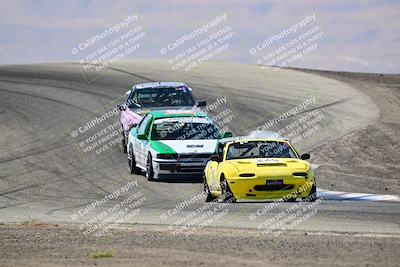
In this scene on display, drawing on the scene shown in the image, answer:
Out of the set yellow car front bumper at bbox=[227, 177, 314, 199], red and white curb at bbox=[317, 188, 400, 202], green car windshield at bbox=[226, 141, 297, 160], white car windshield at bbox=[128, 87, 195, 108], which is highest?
white car windshield at bbox=[128, 87, 195, 108]

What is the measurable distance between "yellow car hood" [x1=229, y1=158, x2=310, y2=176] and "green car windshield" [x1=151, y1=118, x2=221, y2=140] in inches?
183

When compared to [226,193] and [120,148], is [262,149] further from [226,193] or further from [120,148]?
[120,148]

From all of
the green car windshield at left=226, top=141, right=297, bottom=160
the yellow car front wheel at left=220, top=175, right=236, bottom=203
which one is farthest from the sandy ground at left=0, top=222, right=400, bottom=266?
the green car windshield at left=226, top=141, right=297, bottom=160

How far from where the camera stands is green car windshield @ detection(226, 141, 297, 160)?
774 inches

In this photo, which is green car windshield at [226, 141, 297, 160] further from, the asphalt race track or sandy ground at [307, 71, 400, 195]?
sandy ground at [307, 71, 400, 195]

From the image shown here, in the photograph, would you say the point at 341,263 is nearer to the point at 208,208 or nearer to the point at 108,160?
the point at 208,208

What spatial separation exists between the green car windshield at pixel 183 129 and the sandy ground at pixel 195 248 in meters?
8.67

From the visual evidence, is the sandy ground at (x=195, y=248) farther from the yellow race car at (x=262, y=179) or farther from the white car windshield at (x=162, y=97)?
the white car windshield at (x=162, y=97)

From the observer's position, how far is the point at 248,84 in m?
44.5

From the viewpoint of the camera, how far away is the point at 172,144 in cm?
2336

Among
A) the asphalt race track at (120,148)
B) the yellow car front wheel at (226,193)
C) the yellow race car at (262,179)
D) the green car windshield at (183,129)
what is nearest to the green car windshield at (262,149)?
the yellow race car at (262,179)

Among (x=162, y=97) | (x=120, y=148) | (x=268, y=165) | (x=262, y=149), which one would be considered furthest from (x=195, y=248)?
(x=162, y=97)

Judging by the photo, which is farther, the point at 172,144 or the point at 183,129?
the point at 183,129

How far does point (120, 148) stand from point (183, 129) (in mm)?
4562
